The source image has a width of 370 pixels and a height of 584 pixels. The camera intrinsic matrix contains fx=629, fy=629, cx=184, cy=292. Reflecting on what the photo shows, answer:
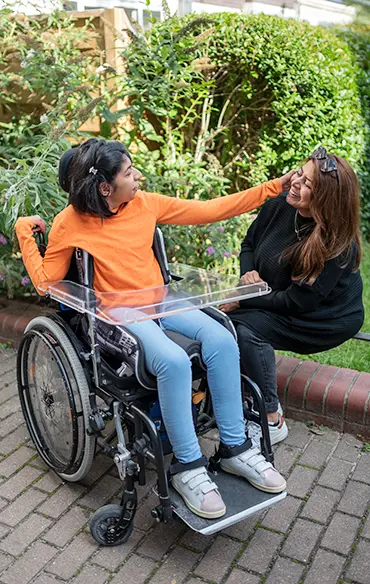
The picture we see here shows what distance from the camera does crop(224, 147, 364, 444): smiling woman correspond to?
8.23ft

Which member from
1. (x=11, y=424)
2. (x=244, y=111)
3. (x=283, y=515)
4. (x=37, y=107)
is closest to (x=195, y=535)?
(x=283, y=515)

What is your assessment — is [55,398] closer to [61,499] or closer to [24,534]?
[61,499]

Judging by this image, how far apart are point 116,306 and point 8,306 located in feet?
6.83

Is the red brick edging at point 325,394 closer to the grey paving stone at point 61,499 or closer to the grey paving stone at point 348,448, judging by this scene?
the grey paving stone at point 348,448

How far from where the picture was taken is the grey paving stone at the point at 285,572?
2.13 m

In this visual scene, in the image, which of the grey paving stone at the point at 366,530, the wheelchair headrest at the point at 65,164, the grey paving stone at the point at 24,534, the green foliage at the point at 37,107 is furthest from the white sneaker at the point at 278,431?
the green foliage at the point at 37,107

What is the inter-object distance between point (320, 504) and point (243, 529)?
0.34 metres

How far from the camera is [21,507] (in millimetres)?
2520

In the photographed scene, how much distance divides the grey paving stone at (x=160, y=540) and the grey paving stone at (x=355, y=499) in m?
0.65

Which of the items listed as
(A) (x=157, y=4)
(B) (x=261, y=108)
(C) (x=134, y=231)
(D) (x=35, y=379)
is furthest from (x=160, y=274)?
(A) (x=157, y=4)

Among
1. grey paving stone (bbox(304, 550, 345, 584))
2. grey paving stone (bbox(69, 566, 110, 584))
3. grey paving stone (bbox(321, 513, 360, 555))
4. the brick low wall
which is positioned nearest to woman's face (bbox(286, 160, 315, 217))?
the brick low wall

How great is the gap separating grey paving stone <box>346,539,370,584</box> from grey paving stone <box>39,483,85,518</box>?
1.10 m

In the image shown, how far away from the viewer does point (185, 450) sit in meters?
2.19

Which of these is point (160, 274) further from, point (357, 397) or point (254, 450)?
point (357, 397)
